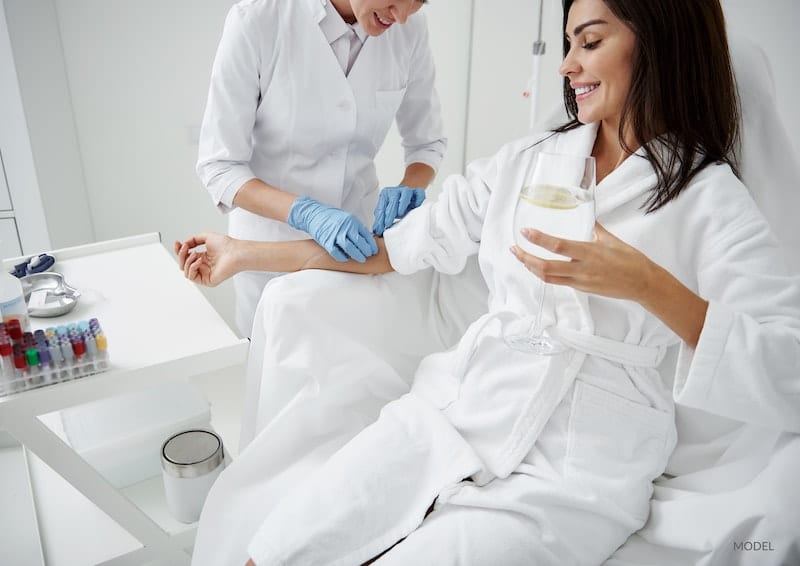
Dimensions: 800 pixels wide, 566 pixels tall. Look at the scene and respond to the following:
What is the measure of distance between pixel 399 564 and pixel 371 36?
1180 millimetres

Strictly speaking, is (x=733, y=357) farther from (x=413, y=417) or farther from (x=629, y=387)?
(x=413, y=417)

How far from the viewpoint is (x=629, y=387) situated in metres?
1.09

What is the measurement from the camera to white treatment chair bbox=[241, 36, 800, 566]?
3.12 feet

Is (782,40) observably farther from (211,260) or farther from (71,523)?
(71,523)

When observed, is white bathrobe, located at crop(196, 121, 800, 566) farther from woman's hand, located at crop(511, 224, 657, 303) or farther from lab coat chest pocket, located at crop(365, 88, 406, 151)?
lab coat chest pocket, located at crop(365, 88, 406, 151)

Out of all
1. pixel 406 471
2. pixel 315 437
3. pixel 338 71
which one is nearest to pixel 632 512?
pixel 406 471

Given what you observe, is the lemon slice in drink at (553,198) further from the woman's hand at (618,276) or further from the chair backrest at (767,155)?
Answer: the chair backrest at (767,155)

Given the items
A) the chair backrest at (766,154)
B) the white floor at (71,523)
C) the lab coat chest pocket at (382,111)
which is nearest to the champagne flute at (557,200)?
the chair backrest at (766,154)

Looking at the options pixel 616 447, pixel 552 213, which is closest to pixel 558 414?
pixel 616 447

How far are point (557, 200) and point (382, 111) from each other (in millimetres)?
882

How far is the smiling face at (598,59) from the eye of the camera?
1.09m

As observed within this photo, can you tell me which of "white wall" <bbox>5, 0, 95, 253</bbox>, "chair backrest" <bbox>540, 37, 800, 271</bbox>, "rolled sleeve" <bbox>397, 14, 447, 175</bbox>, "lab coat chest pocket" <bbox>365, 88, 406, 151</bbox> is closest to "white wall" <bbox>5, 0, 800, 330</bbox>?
"white wall" <bbox>5, 0, 95, 253</bbox>

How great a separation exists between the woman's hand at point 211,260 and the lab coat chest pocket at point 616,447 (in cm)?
80

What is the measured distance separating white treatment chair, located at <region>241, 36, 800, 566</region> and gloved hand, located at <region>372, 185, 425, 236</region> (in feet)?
0.47
